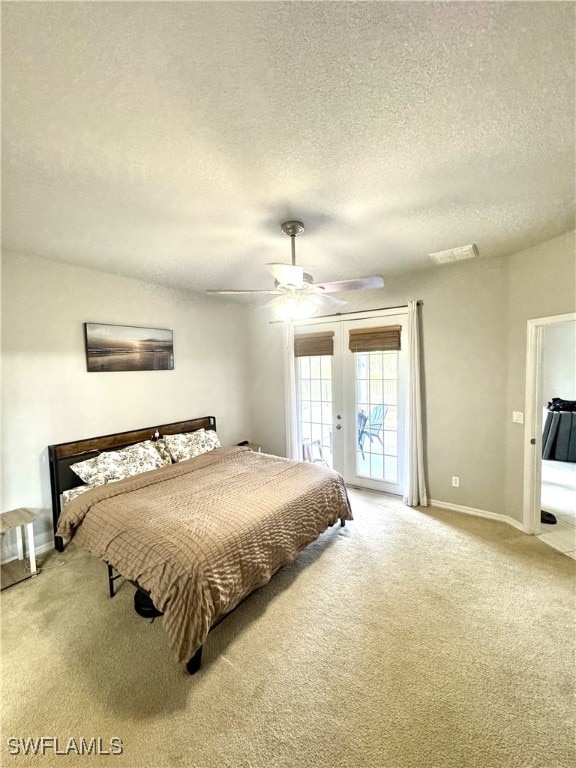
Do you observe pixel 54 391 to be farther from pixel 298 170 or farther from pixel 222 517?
pixel 298 170

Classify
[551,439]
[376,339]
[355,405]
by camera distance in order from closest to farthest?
[376,339], [355,405], [551,439]

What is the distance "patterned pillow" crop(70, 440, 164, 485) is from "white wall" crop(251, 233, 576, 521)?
10.1 feet

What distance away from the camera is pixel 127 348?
3.51 meters

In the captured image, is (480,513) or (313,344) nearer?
(480,513)

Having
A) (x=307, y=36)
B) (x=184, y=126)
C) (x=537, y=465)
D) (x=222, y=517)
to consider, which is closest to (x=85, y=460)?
Result: (x=222, y=517)

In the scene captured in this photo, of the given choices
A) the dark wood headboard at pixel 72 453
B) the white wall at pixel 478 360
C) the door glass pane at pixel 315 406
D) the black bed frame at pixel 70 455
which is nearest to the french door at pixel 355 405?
the door glass pane at pixel 315 406

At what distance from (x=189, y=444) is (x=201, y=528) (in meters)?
1.84

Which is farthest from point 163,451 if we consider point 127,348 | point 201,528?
point 201,528

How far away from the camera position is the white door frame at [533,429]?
2850mm

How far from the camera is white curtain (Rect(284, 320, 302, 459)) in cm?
450

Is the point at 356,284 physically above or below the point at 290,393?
above

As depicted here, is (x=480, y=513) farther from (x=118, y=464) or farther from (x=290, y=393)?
(x=118, y=464)

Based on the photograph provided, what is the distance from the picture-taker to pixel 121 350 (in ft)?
11.3

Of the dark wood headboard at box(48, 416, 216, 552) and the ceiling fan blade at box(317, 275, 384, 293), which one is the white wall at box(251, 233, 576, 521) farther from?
the dark wood headboard at box(48, 416, 216, 552)
